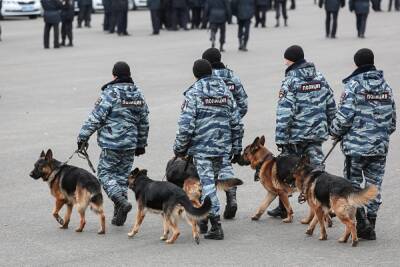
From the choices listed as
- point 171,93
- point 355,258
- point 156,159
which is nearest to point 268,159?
point 355,258

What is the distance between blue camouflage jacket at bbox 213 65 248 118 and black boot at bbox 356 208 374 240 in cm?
192

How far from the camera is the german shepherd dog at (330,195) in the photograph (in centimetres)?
905

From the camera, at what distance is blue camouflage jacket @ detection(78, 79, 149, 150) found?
10305 millimetres

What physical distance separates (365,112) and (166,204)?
7.03 ft

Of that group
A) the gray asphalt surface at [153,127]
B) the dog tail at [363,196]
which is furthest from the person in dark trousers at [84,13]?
the dog tail at [363,196]

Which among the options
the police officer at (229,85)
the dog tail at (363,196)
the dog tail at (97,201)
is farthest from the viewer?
the police officer at (229,85)

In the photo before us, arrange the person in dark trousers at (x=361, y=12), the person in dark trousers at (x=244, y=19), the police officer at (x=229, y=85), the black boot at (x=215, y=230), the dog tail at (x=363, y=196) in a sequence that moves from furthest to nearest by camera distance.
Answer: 1. the person in dark trousers at (x=361, y=12)
2. the person in dark trousers at (x=244, y=19)
3. the police officer at (x=229, y=85)
4. the black boot at (x=215, y=230)
5. the dog tail at (x=363, y=196)

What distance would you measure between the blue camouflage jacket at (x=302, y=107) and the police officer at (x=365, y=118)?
0.67 meters

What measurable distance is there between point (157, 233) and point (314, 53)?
17361 millimetres

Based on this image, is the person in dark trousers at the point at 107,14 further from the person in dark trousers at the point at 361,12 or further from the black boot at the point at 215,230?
the black boot at the point at 215,230

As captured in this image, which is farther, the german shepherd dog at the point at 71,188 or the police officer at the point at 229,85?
the police officer at the point at 229,85

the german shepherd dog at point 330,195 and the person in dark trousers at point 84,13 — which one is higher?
the german shepherd dog at point 330,195

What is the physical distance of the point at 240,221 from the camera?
34.8 ft

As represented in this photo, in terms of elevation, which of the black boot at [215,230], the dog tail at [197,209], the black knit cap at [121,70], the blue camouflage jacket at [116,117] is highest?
the black knit cap at [121,70]
